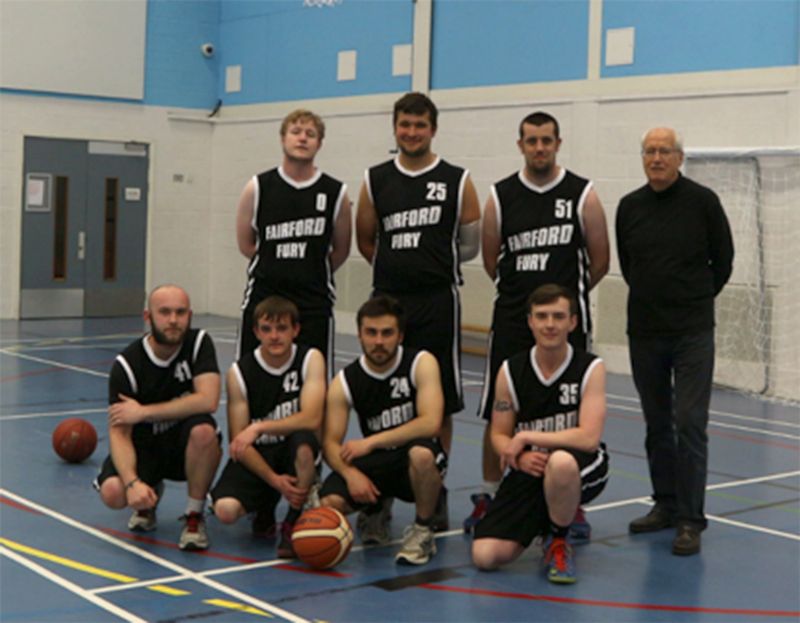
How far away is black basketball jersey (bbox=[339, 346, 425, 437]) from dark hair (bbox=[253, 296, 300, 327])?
0.36 metres

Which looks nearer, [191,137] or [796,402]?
[796,402]

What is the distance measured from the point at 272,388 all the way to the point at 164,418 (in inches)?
19.5

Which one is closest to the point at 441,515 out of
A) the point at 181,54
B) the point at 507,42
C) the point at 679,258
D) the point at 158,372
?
the point at 158,372

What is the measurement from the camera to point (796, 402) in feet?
34.4

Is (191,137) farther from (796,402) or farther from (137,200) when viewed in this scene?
(796,402)

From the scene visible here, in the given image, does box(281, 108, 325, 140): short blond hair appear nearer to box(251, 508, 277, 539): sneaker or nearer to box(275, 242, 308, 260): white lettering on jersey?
box(275, 242, 308, 260): white lettering on jersey

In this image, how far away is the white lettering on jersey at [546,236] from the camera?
545 cm

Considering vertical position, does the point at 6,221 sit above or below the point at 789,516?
above

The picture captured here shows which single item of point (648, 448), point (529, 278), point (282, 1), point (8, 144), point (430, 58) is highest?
point (282, 1)

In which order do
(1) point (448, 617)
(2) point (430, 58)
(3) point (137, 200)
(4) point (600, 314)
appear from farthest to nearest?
(3) point (137, 200) → (2) point (430, 58) → (4) point (600, 314) → (1) point (448, 617)

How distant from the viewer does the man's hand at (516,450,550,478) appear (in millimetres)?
4930

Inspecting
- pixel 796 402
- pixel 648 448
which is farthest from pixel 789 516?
pixel 796 402

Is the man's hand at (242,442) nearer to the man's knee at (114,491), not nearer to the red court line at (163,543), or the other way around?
the red court line at (163,543)

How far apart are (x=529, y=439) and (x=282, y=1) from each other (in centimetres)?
1281
